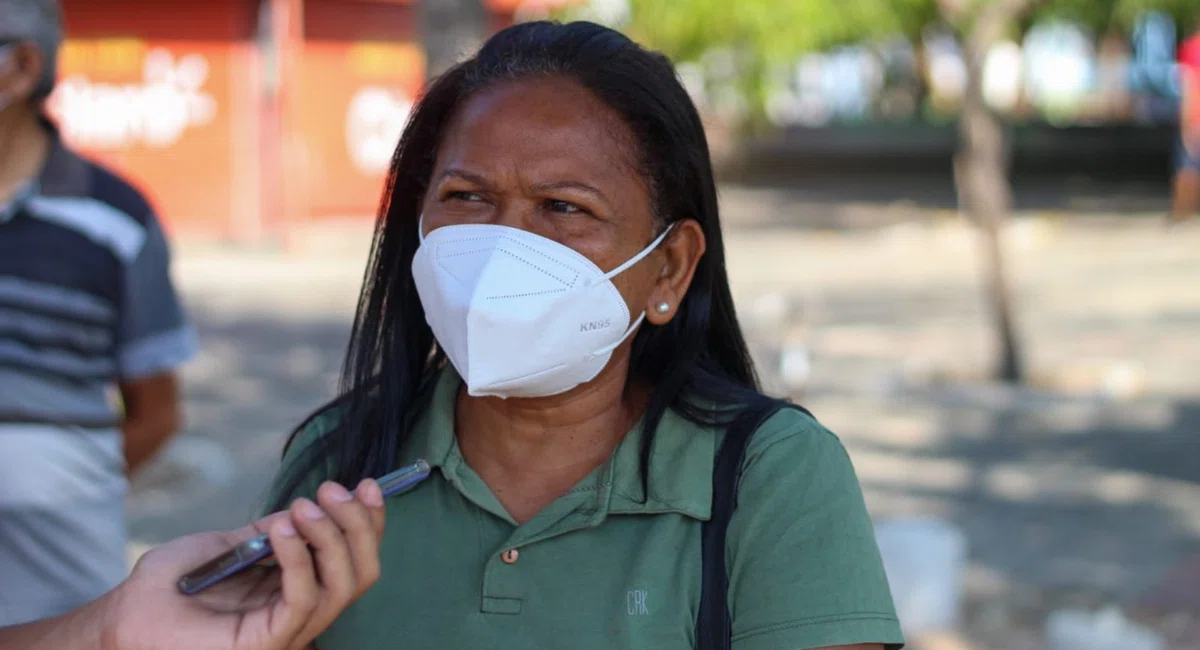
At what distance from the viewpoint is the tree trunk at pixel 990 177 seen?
9359 mm

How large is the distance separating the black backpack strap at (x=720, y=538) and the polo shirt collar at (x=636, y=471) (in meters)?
0.01

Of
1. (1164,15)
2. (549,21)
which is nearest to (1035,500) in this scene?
(549,21)

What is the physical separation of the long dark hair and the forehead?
0.08 feet

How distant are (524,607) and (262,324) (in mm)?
10669

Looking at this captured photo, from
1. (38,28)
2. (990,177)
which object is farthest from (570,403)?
(990,177)

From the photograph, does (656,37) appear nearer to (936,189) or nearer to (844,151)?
(936,189)

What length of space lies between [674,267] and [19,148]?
145 cm

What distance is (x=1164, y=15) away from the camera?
24.7 meters

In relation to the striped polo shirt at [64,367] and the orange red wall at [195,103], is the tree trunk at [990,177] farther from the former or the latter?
the orange red wall at [195,103]

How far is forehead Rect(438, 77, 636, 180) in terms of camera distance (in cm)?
206

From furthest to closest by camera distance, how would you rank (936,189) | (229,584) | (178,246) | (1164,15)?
(936,189), (1164,15), (178,246), (229,584)

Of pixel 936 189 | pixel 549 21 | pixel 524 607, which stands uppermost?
pixel 549 21

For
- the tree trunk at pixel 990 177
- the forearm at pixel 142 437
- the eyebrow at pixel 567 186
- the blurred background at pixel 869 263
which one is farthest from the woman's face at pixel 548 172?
the tree trunk at pixel 990 177

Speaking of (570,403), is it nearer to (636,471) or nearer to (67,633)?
(636,471)
